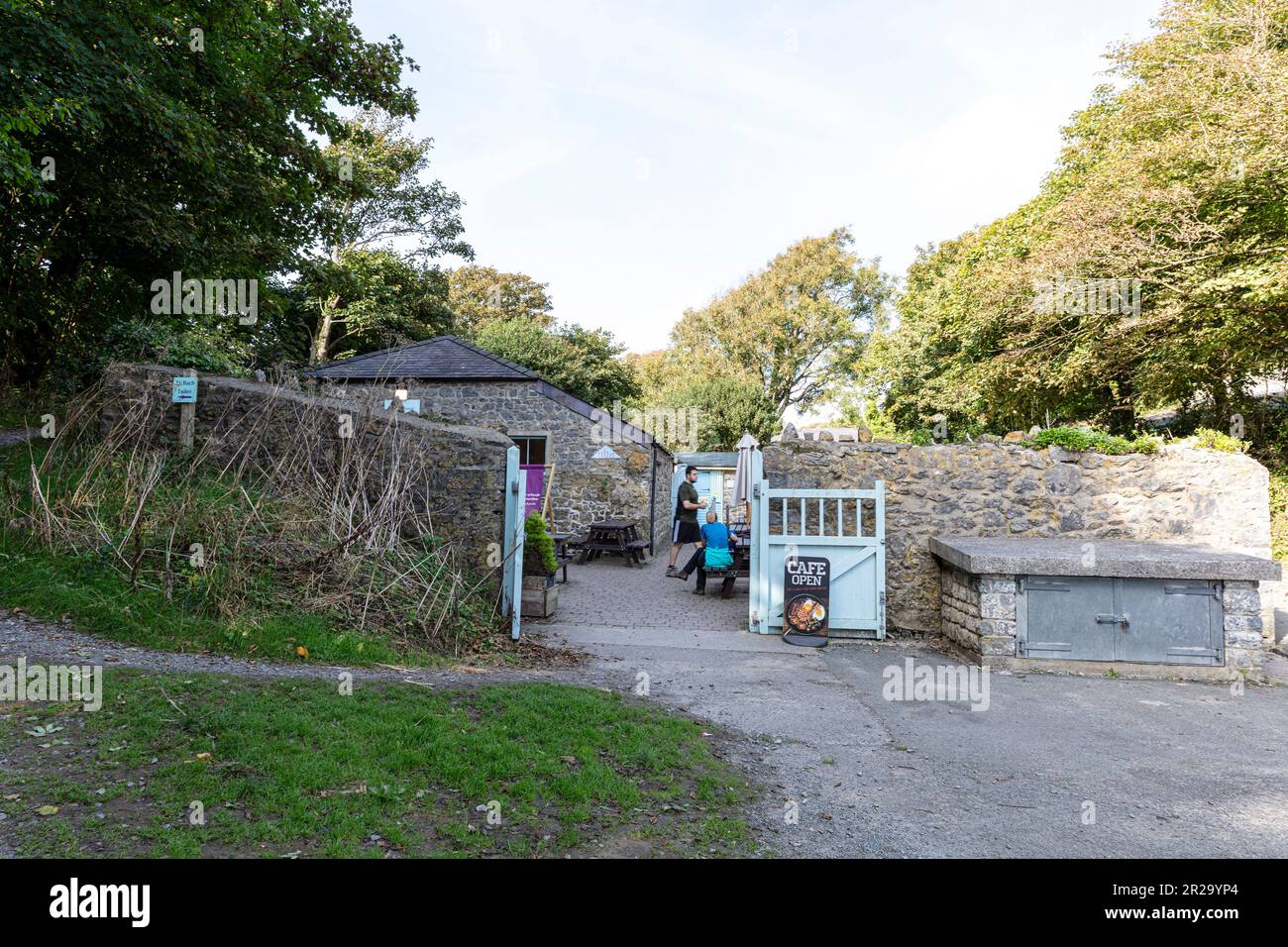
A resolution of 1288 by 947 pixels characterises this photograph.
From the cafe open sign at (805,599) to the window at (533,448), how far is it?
9.03m

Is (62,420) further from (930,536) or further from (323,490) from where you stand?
(930,536)

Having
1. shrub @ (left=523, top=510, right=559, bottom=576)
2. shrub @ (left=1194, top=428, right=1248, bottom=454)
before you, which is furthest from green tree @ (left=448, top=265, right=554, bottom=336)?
shrub @ (left=1194, top=428, right=1248, bottom=454)

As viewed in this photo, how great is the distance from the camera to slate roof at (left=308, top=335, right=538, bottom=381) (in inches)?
613

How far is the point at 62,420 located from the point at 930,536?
11.2m

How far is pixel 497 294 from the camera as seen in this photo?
39188 mm

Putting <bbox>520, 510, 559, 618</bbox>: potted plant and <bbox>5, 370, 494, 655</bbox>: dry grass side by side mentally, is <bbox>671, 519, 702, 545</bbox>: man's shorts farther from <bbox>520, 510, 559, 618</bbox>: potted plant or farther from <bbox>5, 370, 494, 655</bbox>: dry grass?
<bbox>5, 370, 494, 655</bbox>: dry grass

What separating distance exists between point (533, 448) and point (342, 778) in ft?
41.7

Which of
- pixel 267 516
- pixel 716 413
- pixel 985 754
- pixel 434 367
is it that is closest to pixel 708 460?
pixel 716 413

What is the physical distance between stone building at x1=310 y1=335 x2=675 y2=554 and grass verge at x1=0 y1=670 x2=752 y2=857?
36.1 ft

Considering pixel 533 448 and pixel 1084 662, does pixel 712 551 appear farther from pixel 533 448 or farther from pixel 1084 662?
pixel 533 448

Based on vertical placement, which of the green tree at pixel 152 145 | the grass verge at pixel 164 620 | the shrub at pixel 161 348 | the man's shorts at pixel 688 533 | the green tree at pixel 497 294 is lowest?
the grass verge at pixel 164 620

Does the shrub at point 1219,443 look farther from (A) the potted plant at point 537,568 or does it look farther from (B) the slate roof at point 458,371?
(B) the slate roof at point 458,371

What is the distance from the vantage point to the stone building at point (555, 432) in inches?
607

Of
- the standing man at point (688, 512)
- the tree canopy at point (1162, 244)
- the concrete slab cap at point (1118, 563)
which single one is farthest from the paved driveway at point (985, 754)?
the tree canopy at point (1162, 244)
